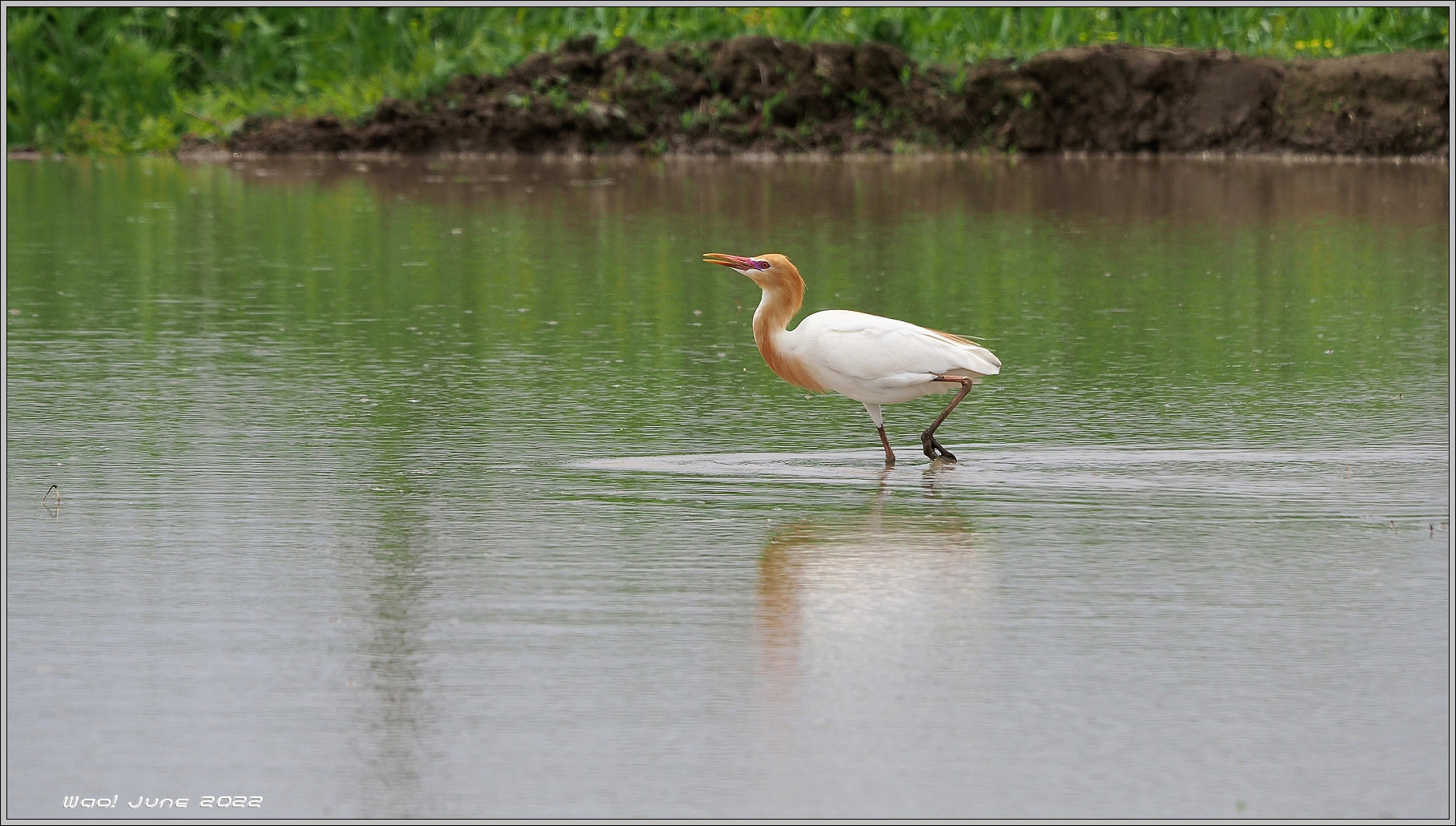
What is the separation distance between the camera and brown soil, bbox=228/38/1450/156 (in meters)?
25.2

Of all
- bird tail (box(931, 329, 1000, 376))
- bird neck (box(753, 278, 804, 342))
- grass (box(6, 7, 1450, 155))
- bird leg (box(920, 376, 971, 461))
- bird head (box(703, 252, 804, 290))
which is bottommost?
bird leg (box(920, 376, 971, 461))

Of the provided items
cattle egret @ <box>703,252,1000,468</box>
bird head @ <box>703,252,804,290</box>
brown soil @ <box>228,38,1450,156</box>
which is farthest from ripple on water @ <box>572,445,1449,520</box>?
brown soil @ <box>228,38,1450,156</box>

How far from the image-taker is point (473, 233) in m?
17.5

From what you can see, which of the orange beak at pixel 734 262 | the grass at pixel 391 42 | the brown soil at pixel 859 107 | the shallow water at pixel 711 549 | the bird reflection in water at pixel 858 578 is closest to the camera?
the shallow water at pixel 711 549

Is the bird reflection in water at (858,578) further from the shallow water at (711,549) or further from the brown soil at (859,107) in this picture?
the brown soil at (859,107)

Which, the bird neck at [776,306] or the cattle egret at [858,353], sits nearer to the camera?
the cattle egret at [858,353]

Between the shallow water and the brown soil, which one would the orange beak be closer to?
the shallow water

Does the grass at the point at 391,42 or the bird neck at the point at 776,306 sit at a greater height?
the grass at the point at 391,42

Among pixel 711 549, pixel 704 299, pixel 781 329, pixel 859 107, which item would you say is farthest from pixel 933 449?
pixel 859 107

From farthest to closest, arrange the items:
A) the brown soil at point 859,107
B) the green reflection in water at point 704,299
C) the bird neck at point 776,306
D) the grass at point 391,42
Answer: the grass at point 391,42
the brown soil at point 859,107
the green reflection in water at point 704,299
the bird neck at point 776,306

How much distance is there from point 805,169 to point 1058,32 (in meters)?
6.50

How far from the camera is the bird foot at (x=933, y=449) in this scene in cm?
830

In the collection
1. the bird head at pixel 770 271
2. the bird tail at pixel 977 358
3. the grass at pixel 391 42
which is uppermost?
the grass at pixel 391 42

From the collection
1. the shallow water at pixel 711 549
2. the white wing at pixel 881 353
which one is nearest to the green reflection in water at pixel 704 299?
the shallow water at pixel 711 549
